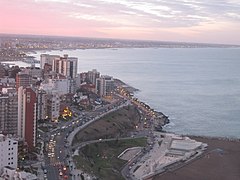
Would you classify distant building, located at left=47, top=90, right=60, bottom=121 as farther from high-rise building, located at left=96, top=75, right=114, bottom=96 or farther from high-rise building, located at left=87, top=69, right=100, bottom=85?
high-rise building, located at left=87, top=69, right=100, bottom=85

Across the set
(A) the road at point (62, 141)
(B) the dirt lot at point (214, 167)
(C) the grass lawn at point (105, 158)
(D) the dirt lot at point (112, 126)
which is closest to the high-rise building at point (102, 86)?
(D) the dirt lot at point (112, 126)

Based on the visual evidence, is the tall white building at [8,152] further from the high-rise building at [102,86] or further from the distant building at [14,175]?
the high-rise building at [102,86]

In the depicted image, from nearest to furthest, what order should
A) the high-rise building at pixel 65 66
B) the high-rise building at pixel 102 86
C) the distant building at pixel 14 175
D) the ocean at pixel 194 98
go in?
the distant building at pixel 14 175, the ocean at pixel 194 98, the high-rise building at pixel 102 86, the high-rise building at pixel 65 66

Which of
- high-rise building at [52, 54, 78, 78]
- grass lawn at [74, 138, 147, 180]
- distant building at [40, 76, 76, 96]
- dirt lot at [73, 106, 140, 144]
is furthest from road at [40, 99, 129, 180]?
high-rise building at [52, 54, 78, 78]

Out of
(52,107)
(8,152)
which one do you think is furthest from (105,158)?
(8,152)

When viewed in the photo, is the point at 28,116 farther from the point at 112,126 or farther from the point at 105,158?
the point at 112,126
